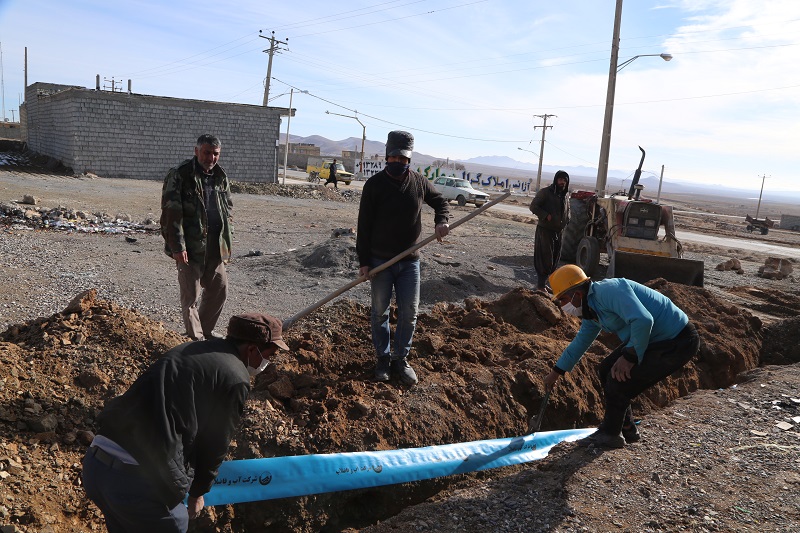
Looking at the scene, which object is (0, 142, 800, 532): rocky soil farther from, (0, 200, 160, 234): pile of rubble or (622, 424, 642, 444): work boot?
(0, 200, 160, 234): pile of rubble

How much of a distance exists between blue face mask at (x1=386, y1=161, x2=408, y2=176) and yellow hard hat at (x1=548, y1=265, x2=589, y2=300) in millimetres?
1367

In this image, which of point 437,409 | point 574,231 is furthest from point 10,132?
point 437,409

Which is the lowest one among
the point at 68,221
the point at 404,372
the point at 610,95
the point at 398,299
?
the point at 404,372

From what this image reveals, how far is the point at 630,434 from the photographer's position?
4.78 m

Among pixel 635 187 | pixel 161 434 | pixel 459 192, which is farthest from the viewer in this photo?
pixel 459 192

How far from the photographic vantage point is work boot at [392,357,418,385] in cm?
487

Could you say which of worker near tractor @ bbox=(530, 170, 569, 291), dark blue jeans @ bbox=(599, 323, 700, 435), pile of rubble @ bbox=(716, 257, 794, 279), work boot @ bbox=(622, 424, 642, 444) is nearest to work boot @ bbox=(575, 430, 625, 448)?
work boot @ bbox=(622, 424, 642, 444)

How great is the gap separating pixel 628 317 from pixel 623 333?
0.98 ft

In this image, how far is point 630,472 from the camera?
14.1ft

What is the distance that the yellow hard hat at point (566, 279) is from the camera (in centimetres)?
401

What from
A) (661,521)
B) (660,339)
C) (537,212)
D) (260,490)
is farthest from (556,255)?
(260,490)

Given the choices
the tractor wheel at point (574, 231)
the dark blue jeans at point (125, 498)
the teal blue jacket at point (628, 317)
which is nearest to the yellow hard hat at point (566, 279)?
the teal blue jacket at point (628, 317)

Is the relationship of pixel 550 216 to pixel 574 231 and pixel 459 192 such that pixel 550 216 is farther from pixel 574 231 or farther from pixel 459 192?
pixel 459 192

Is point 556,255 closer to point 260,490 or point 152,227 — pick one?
point 260,490
